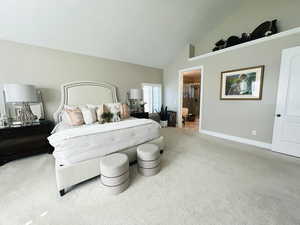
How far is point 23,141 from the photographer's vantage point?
2570 millimetres

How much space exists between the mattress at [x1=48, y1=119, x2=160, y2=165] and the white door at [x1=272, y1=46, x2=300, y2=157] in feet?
10.0

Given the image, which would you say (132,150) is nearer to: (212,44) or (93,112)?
(93,112)

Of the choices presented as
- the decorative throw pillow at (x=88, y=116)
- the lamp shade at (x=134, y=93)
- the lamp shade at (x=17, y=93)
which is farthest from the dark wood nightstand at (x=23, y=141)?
the lamp shade at (x=134, y=93)

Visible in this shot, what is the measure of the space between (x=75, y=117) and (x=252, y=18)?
5231 mm

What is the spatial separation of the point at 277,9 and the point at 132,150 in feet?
15.6

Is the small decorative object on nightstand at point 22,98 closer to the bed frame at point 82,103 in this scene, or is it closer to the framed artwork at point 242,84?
the bed frame at point 82,103

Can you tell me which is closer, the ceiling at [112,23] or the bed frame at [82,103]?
the bed frame at [82,103]

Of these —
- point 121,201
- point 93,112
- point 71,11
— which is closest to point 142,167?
point 121,201

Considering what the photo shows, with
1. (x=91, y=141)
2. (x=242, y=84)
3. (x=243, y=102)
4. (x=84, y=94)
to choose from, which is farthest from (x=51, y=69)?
(x=243, y=102)

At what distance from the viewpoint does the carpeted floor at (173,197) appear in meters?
1.36

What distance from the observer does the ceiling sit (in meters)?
2.49

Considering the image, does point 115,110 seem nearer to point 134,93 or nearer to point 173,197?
point 134,93

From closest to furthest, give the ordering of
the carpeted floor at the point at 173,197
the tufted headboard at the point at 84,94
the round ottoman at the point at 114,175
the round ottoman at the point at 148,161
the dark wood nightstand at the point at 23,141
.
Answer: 1. the carpeted floor at the point at 173,197
2. the round ottoman at the point at 114,175
3. the round ottoman at the point at 148,161
4. the dark wood nightstand at the point at 23,141
5. the tufted headboard at the point at 84,94

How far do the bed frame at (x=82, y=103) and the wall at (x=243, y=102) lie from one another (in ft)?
7.40
